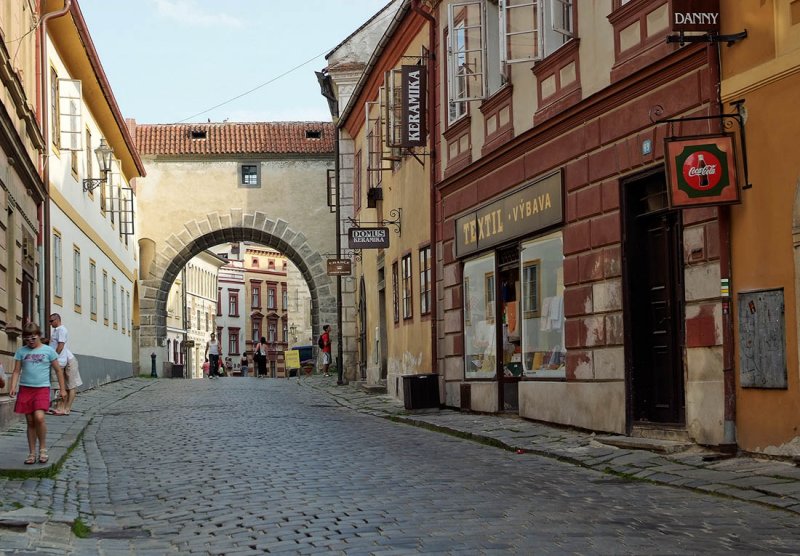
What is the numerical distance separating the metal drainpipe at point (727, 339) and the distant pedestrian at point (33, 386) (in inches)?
246

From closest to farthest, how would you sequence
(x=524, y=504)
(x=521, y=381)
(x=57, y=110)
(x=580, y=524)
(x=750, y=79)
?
(x=580, y=524), (x=524, y=504), (x=750, y=79), (x=521, y=381), (x=57, y=110)

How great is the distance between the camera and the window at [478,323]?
18.0 meters

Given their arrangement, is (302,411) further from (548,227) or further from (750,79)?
(750,79)

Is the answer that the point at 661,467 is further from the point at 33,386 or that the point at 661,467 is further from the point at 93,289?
the point at 93,289

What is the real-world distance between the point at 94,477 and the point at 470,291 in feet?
28.6

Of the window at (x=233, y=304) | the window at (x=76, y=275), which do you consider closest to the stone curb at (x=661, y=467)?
the window at (x=76, y=275)

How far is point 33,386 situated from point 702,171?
21.4ft

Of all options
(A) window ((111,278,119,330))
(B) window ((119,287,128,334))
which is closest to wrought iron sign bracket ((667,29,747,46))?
(A) window ((111,278,119,330))

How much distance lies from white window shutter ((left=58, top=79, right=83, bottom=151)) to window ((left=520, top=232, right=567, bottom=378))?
12253mm

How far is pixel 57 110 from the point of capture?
25.5 meters

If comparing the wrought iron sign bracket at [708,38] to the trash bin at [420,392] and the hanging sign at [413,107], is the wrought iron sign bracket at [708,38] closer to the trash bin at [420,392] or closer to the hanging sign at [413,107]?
the trash bin at [420,392]

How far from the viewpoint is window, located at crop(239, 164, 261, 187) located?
47.1 m

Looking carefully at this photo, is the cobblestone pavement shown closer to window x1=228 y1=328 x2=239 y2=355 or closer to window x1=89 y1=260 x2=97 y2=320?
window x1=89 y1=260 x2=97 y2=320

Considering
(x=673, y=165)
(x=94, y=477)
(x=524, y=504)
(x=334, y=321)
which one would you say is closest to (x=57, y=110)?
(x=94, y=477)
